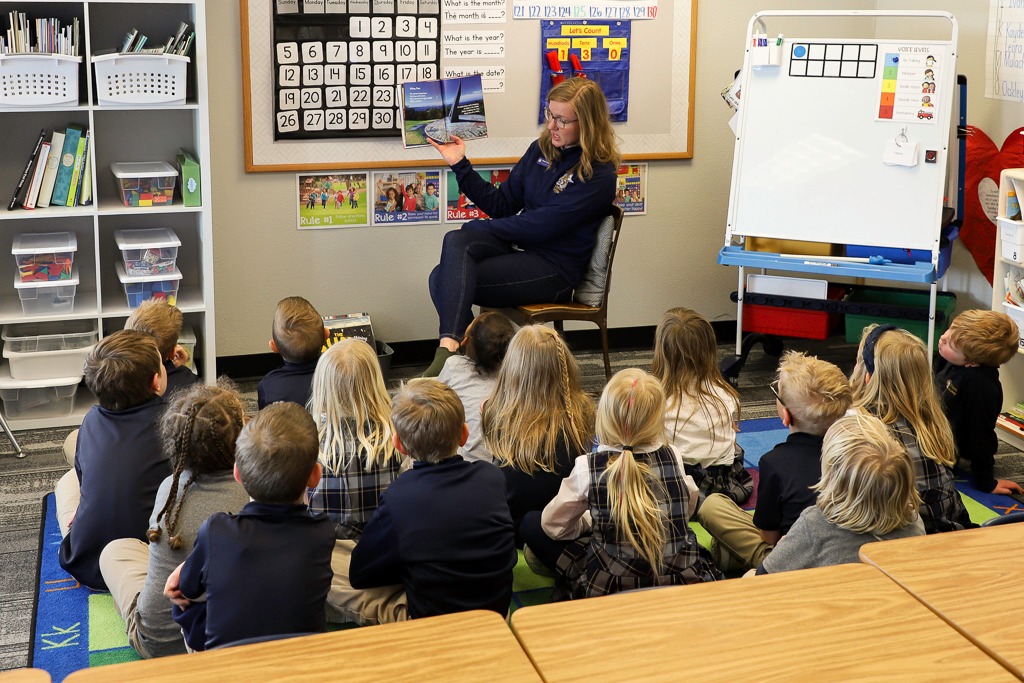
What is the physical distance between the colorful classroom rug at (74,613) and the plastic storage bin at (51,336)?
0.80 meters

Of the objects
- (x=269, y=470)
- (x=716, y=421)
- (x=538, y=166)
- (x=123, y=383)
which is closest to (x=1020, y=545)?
(x=269, y=470)

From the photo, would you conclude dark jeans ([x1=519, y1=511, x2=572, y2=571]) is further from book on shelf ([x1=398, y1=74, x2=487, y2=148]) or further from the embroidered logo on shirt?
book on shelf ([x1=398, y1=74, x2=487, y2=148])

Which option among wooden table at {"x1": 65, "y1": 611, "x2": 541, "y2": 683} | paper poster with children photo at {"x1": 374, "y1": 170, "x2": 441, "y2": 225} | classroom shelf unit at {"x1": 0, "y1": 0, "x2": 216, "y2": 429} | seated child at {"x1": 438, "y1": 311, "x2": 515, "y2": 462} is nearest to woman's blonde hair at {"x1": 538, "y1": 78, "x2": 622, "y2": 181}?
paper poster with children photo at {"x1": 374, "y1": 170, "x2": 441, "y2": 225}

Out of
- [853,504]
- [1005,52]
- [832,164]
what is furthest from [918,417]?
[1005,52]

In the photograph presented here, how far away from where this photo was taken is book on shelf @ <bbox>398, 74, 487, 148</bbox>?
4.16m

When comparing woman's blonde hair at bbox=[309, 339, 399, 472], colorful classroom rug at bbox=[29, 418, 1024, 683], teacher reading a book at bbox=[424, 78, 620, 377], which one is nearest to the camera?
colorful classroom rug at bbox=[29, 418, 1024, 683]

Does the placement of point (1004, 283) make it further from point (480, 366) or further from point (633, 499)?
point (633, 499)

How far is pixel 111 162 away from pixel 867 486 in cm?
323

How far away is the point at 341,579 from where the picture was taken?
2.44 metres

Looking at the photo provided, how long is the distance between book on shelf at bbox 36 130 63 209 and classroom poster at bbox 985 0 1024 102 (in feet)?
11.9

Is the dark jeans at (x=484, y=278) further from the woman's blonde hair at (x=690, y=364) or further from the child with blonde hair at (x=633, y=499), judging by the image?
the child with blonde hair at (x=633, y=499)

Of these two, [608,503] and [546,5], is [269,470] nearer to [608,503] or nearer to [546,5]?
[608,503]

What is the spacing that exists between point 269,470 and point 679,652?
3.01 ft

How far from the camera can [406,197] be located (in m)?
4.52
